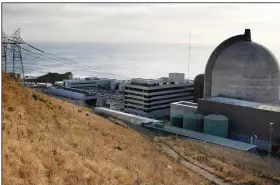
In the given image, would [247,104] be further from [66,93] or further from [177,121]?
[66,93]

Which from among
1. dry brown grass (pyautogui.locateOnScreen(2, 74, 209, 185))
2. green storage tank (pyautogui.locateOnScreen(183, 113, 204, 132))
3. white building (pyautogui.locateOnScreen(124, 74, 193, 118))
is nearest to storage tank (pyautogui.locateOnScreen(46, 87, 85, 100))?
white building (pyautogui.locateOnScreen(124, 74, 193, 118))

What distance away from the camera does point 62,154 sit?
→ 1379 cm

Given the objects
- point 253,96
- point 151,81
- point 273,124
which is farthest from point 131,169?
point 151,81

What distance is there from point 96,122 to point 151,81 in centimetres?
3870

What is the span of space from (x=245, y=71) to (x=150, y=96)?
1768cm

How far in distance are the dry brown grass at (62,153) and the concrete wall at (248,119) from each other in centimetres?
2378

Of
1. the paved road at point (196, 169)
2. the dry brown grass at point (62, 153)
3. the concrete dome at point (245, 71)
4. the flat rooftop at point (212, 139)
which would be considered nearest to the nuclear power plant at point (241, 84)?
the concrete dome at point (245, 71)

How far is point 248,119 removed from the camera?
42875 millimetres

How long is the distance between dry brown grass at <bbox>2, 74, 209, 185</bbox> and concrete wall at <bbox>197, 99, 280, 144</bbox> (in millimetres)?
23784

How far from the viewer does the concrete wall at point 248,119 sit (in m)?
40.8

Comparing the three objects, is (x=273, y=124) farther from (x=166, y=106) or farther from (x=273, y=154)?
(x=166, y=106)

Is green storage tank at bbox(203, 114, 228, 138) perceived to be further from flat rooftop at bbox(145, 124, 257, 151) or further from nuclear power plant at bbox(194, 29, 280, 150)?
flat rooftop at bbox(145, 124, 257, 151)

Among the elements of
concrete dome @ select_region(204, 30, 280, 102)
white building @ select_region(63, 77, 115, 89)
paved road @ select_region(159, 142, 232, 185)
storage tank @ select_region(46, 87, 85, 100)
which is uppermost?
concrete dome @ select_region(204, 30, 280, 102)

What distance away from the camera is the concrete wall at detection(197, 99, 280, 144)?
40844 millimetres
